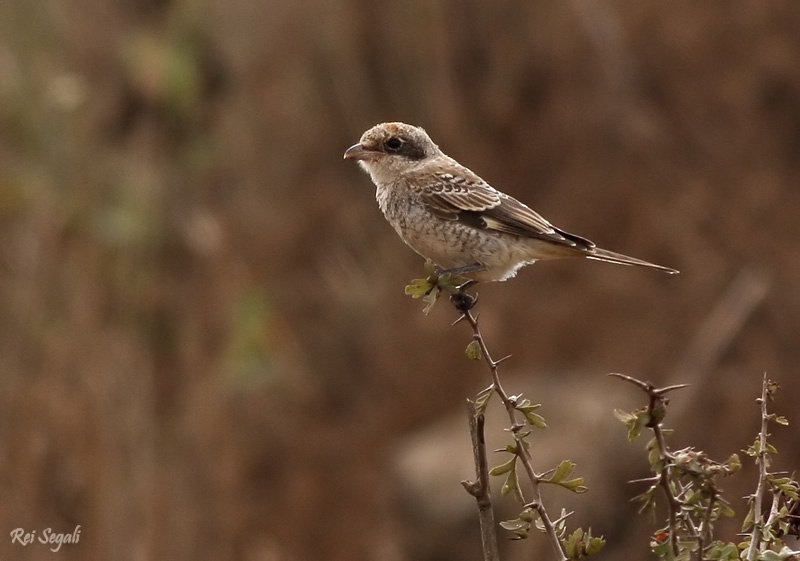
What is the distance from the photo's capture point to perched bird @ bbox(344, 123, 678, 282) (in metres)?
3.52

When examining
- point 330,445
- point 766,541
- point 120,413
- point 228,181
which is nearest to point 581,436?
point 330,445

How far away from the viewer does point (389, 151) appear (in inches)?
152

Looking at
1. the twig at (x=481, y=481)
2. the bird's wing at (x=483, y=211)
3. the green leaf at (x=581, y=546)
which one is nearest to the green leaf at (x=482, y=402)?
the twig at (x=481, y=481)

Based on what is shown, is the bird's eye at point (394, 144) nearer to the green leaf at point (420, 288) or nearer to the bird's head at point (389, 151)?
the bird's head at point (389, 151)

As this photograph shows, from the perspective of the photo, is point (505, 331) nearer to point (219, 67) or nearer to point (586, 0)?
point (586, 0)

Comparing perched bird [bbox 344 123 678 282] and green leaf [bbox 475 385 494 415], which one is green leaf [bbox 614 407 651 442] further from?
perched bird [bbox 344 123 678 282]

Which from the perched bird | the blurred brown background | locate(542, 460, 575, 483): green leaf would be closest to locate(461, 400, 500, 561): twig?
locate(542, 460, 575, 483): green leaf

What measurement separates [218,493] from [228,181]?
3959mm

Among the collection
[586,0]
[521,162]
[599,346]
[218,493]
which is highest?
[586,0]

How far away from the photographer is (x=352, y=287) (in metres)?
9.04

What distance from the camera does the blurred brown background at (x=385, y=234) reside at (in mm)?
7352

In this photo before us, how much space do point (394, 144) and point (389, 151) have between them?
3 cm

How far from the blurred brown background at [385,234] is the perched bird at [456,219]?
9.62 ft

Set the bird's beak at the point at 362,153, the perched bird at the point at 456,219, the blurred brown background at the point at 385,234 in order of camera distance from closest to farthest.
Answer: the perched bird at the point at 456,219 < the bird's beak at the point at 362,153 < the blurred brown background at the point at 385,234
